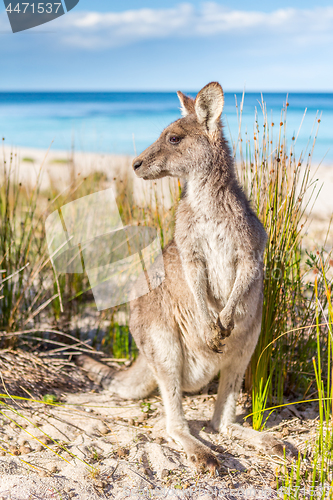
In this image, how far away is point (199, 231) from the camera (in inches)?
93.8

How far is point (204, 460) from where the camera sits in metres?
2.38

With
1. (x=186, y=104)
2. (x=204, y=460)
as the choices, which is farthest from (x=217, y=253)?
(x=204, y=460)

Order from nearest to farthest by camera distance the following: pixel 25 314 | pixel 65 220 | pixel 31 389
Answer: pixel 31 389 → pixel 25 314 → pixel 65 220

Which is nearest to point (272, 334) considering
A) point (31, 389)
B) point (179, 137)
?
point (179, 137)

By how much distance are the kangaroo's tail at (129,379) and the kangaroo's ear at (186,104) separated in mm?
1667

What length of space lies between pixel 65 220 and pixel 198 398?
2.00 metres

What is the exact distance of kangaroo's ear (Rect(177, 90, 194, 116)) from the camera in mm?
2551

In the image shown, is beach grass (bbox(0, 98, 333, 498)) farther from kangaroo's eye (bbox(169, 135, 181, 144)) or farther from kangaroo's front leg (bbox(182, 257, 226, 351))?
kangaroo's eye (bbox(169, 135, 181, 144))

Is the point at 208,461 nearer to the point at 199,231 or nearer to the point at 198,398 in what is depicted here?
the point at 198,398

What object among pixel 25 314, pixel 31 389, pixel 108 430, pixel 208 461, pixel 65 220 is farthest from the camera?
pixel 65 220

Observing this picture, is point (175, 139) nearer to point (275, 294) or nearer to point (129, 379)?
point (275, 294)

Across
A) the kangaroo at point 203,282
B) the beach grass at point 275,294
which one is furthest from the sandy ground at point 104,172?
the kangaroo at point 203,282

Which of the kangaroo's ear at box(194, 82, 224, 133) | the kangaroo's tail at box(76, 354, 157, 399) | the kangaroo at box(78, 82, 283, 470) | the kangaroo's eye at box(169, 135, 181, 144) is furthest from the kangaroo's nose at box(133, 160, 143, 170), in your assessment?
the kangaroo's tail at box(76, 354, 157, 399)

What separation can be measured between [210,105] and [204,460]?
2004 millimetres
